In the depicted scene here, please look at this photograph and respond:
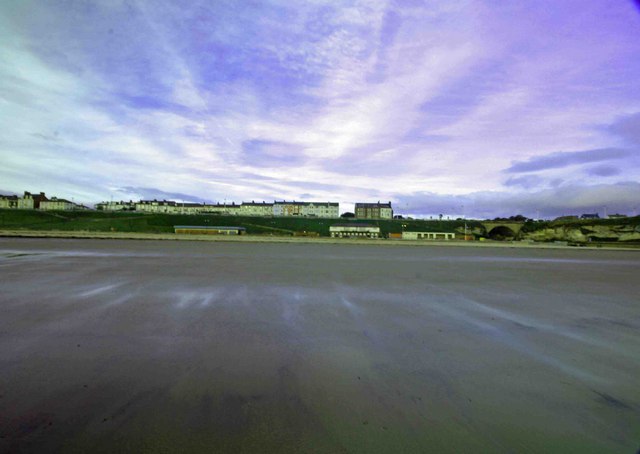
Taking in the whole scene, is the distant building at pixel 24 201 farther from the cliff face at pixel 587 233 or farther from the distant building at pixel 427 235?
the cliff face at pixel 587 233

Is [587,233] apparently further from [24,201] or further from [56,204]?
[24,201]

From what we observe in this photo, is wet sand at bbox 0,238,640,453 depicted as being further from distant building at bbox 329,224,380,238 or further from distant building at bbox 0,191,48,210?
distant building at bbox 0,191,48,210

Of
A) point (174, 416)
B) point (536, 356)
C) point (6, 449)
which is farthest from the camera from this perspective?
point (536, 356)

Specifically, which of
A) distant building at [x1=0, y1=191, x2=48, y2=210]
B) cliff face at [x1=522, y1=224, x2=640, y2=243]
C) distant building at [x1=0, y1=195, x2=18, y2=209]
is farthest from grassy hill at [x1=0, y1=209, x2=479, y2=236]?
distant building at [x1=0, y1=195, x2=18, y2=209]

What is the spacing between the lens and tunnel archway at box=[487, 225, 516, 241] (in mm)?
130750

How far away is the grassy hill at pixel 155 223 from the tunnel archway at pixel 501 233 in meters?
7.55

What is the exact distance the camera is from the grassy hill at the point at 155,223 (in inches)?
3752

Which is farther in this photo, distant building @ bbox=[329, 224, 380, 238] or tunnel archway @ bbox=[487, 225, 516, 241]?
tunnel archway @ bbox=[487, 225, 516, 241]

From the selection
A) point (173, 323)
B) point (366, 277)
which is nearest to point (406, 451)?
point (173, 323)

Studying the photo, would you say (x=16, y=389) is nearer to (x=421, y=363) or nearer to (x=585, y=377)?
(x=421, y=363)

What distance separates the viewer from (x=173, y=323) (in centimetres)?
800

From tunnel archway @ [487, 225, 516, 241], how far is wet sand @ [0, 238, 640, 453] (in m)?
136

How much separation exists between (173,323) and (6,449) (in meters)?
4.80

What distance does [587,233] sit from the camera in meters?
108
